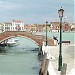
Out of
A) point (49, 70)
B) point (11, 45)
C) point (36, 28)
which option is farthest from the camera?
point (36, 28)

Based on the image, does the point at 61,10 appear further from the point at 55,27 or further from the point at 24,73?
the point at 55,27

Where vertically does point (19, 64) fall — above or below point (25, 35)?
below

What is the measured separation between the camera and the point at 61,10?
41.3 ft

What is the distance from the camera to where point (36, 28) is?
417ft

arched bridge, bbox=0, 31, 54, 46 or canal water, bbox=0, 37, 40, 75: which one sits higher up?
arched bridge, bbox=0, 31, 54, 46

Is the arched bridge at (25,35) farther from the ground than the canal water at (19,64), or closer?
farther from the ground

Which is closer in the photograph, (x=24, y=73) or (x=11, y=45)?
→ (x=24, y=73)

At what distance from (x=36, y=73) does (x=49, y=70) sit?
5149mm

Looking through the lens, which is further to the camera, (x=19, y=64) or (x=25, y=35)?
(x=25, y=35)

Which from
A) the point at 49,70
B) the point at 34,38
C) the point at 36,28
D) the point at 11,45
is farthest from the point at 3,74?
the point at 36,28

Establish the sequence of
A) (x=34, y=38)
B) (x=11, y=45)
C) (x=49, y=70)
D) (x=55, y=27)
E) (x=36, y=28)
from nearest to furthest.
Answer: (x=49, y=70), (x=34, y=38), (x=11, y=45), (x=55, y=27), (x=36, y=28)

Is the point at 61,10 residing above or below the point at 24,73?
above

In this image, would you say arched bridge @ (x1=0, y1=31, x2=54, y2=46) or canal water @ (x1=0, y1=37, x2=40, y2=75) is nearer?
canal water @ (x1=0, y1=37, x2=40, y2=75)

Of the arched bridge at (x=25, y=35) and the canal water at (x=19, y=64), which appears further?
the arched bridge at (x=25, y=35)
